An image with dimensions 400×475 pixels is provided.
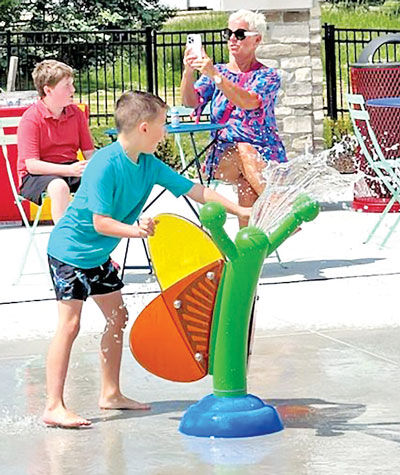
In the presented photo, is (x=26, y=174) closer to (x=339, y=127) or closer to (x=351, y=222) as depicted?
(x=351, y=222)

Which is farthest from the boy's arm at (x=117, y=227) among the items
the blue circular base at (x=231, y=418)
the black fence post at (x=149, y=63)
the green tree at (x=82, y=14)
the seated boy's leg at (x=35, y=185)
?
the green tree at (x=82, y=14)

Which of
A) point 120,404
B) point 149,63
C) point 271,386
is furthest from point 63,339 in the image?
point 149,63

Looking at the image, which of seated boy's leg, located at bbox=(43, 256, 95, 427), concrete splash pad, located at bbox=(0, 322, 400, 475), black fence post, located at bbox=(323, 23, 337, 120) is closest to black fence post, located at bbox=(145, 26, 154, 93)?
black fence post, located at bbox=(323, 23, 337, 120)

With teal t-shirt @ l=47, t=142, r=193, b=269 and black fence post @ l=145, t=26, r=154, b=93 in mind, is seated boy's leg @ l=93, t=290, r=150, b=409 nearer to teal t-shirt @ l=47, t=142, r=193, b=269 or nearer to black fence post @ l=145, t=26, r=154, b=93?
teal t-shirt @ l=47, t=142, r=193, b=269

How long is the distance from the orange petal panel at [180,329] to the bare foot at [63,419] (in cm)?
34

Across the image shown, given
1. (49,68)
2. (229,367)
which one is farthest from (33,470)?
(49,68)

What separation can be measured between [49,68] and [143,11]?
17143mm

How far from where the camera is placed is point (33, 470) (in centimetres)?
503

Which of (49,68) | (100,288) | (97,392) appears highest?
(49,68)

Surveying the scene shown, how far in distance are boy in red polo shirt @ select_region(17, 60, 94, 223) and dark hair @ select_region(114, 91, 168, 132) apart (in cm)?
232

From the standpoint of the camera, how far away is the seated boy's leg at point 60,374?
5594 millimetres

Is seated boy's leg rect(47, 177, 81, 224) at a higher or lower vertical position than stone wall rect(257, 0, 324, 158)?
lower

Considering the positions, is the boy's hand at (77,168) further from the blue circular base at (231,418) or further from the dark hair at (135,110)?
the blue circular base at (231,418)

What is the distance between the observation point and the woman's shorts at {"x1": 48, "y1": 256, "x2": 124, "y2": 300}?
564 cm
